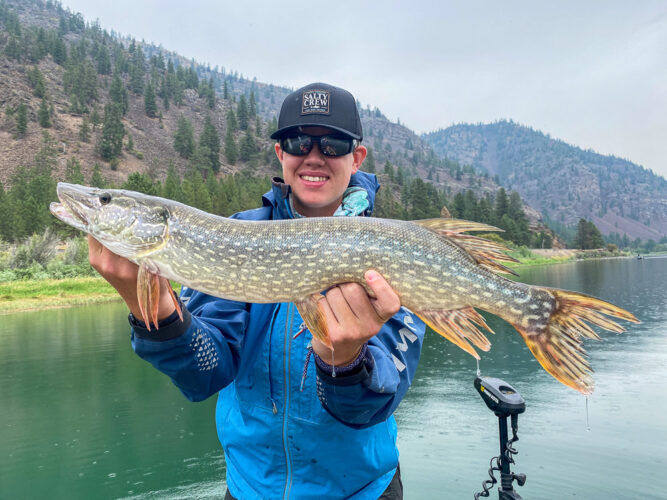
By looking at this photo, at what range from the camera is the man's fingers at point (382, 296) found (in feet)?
7.64

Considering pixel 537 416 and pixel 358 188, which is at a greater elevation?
pixel 358 188

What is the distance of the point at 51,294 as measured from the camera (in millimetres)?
22734

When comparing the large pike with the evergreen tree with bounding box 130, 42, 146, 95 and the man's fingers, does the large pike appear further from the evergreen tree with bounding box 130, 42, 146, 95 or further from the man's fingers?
the evergreen tree with bounding box 130, 42, 146, 95

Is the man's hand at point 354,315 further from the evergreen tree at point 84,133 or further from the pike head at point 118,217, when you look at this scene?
the evergreen tree at point 84,133

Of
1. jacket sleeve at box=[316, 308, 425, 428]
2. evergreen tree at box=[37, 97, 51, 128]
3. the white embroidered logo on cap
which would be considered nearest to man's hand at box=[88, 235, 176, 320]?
jacket sleeve at box=[316, 308, 425, 428]

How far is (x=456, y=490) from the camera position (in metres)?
5.61

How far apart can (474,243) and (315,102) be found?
144 cm

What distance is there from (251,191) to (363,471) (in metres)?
60.8

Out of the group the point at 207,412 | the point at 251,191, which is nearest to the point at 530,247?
the point at 251,191

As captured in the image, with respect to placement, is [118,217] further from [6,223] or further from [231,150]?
[231,150]

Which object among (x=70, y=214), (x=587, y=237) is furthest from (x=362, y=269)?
(x=587, y=237)

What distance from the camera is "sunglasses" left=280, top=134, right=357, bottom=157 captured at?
9.73ft

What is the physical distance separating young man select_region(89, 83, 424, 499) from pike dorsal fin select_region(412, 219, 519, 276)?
0.52 metres

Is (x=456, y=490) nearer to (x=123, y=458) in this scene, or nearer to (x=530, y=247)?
(x=123, y=458)
